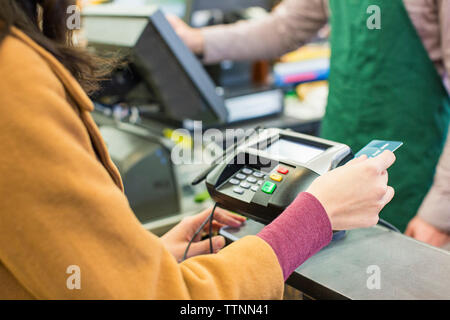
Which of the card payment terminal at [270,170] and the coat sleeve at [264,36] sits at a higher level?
the coat sleeve at [264,36]

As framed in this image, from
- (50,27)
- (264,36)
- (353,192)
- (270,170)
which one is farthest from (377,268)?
(264,36)

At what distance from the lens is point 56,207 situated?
1.69 ft

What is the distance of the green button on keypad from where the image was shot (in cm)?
78

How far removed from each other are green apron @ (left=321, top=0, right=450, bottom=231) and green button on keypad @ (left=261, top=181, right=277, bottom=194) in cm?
56

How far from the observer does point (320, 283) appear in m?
0.70

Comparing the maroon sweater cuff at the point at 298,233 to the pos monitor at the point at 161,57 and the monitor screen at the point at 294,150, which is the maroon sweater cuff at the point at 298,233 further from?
the pos monitor at the point at 161,57

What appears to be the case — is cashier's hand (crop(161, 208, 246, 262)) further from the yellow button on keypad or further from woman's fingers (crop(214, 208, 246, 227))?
the yellow button on keypad

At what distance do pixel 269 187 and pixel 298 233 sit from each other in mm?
137

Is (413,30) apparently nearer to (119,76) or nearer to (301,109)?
(119,76)

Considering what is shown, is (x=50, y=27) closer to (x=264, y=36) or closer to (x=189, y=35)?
(x=189, y=35)

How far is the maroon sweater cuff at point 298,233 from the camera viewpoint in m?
0.65

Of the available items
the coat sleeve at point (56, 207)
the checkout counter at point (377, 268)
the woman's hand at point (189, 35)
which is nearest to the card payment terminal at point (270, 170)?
the checkout counter at point (377, 268)

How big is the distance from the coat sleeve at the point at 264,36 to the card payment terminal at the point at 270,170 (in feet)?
2.66

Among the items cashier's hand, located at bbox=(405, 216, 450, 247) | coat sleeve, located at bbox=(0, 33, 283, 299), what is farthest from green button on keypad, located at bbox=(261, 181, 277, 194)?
cashier's hand, located at bbox=(405, 216, 450, 247)
